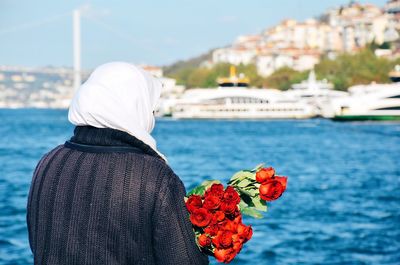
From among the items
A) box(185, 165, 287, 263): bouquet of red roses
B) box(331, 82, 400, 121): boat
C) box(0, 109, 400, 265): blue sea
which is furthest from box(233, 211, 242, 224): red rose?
box(331, 82, 400, 121): boat

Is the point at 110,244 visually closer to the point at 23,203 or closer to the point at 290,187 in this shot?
the point at 23,203

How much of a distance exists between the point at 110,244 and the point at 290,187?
17.8m

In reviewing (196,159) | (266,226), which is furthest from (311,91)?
(266,226)

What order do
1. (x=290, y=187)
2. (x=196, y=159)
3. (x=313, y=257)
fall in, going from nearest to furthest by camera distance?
(x=313, y=257) → (x=290, y=187) → (x=196, y=159)

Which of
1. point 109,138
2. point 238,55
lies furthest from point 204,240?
point 238,55

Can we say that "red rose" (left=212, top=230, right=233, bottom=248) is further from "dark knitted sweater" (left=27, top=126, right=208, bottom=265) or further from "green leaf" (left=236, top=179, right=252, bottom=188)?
"green leaf" (left=236, top=179, right=252, bottom=188)

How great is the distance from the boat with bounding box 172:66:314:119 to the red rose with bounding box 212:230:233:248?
82.7 metres

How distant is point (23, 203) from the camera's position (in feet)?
53.8

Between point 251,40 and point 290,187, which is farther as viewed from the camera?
point 251,40

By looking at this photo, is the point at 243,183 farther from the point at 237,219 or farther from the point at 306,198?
the point at 306,198

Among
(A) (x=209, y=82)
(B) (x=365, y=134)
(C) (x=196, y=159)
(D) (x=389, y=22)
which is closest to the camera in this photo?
(C) (x=196, y=159)

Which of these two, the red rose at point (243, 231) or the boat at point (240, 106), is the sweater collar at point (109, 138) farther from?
the boat at point (240, 106)

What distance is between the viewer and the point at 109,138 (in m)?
2.34

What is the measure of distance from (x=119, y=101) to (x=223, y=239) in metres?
0.37
